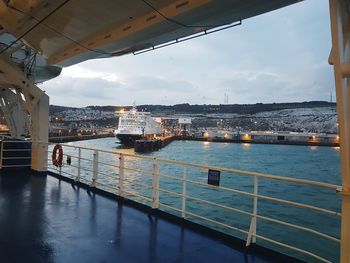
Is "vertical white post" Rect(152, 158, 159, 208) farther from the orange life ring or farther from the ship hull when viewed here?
the ship hull

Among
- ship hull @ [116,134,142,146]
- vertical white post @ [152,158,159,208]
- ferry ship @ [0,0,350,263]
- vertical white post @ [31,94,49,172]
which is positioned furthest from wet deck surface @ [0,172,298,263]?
ship hull @ [116,134,142,146]

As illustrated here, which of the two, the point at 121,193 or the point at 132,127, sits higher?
the point at 132,127

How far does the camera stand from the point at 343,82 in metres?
2.72

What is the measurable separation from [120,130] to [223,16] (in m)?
61.6

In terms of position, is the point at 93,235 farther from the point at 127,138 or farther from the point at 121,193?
the point at 127,138

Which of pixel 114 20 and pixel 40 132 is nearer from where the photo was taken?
pixel 114 20

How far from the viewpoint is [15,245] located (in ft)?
12.7

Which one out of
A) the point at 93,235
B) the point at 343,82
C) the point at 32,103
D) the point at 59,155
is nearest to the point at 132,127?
the point at 32,103

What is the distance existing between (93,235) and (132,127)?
63318mm

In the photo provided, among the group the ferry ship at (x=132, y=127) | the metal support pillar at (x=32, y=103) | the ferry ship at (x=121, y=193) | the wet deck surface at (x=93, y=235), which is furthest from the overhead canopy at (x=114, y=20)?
the ferry ship at (x=132, y=127)

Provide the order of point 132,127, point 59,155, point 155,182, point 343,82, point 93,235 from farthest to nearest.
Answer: point 132,127 → point 59,155 → point 155,182 → point 93,235 → point 343,82

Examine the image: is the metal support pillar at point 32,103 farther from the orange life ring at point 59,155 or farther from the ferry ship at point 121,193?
the orange life ring at point 59,155

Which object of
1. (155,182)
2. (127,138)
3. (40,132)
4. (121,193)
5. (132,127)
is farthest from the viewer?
(132,127)

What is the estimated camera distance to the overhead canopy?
4.36 meters
